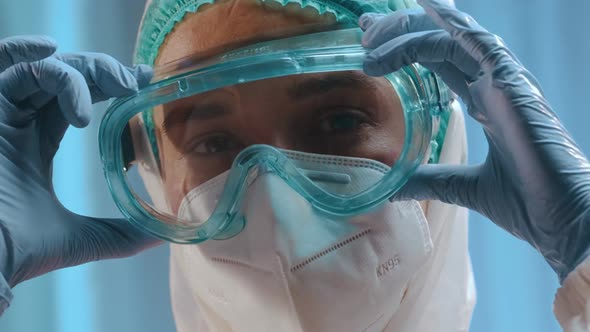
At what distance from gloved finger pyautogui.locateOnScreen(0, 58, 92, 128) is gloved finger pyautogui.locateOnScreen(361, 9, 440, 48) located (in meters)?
0.42

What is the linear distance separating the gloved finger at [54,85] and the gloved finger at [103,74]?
0.14ft

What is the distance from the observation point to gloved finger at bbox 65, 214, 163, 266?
3.67 ft

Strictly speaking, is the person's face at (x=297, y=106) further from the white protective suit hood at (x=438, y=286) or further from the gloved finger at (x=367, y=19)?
the white protective suit hood at (x=438, y=286)

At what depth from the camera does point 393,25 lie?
103 cm

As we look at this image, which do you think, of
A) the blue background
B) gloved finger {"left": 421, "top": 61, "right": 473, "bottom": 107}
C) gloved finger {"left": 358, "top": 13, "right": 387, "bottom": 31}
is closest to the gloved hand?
gloved finger {"left": 358, "top": 13, "right": 387, "bottom": 31}

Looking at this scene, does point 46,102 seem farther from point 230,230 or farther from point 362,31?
point 362,31

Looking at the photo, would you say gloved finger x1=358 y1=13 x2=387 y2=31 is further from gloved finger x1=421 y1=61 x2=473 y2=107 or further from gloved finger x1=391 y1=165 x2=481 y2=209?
gloved finger x1=391 y1=165 x2=481 y2=209

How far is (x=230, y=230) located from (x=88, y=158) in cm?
93

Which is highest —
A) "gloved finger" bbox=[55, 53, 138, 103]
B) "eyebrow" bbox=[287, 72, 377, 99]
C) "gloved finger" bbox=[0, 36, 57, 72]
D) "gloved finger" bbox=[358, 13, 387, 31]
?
"gloved finger" bbox=[0, 36, 57, 72]

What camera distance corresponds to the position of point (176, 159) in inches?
47.0

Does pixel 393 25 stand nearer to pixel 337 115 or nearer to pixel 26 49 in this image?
pixel 337 115

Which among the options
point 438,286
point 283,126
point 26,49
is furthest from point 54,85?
point 438,286

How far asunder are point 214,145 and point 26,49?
0.33 meters

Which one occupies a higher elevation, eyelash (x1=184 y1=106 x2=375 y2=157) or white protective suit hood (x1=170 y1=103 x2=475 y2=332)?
eyelash (x1=184 y1=106 x2=375 y2=157)
